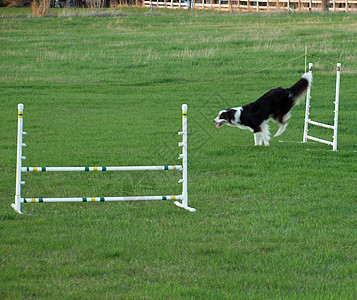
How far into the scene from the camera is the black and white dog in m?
12.5

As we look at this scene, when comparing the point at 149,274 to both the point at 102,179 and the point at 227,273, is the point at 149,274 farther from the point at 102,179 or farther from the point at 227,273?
the point at 102,179

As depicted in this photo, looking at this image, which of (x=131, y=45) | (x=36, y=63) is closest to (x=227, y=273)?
(x=36, y=63)

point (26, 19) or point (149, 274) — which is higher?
point (26, 19)

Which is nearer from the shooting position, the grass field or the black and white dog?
the grass field

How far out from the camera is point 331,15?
38.9 metres

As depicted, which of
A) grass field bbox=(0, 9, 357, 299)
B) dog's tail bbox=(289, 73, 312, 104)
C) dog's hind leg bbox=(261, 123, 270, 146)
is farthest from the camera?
dog's tail bbox=(289, 73, 312, 104)

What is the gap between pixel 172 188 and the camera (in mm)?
9109

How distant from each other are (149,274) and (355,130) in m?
10.1

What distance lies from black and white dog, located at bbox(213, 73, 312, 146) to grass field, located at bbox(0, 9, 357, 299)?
1.58 ft

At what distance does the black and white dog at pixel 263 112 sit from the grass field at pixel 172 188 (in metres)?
0.48

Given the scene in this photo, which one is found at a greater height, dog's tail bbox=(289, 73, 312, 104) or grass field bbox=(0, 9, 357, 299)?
dog's tail bbox=(289, 73, 312, 104)

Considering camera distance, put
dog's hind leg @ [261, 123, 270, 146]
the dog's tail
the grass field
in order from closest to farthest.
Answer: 1. the grass field
2. dog's hind leg @ [261, 123, 270, 146]
3. the dog's tail

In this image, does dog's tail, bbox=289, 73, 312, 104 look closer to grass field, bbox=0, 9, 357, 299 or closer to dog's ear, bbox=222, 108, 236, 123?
grass field, bbox=0, 9, 357, 299

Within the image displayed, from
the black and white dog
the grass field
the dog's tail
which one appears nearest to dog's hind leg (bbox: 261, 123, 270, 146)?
the black and white dog
